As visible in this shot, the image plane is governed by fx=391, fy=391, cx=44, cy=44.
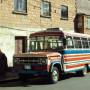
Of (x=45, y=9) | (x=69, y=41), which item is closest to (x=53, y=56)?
(x=69, y=41)

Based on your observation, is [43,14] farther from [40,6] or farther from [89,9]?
[89,9]

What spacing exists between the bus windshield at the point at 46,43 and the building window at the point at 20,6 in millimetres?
6942

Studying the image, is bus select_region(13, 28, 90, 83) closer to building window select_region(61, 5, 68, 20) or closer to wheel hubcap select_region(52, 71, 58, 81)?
wheel hubcap select_region(52, 71, 58, 81)

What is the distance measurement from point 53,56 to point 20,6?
9834 mm

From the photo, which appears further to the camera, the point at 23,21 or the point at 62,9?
the point at 62,9

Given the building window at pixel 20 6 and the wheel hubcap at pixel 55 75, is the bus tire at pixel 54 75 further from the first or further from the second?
the building window at pixel 20 6

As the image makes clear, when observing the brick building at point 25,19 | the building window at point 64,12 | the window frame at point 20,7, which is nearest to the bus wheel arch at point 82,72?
the brick building at point 25,19

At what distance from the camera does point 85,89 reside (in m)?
16.5

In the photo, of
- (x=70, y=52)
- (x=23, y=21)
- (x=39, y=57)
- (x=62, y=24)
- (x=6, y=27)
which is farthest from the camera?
(x=62, y=24)

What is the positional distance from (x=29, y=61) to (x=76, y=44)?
13.8 feet

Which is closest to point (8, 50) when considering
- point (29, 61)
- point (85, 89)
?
point (29, 61)

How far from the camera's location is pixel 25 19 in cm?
2822

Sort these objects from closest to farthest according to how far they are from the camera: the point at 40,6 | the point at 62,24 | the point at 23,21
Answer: the point at 23,21 < the point at 40,6 < the point at 62,24

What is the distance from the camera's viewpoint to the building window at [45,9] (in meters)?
30.5
